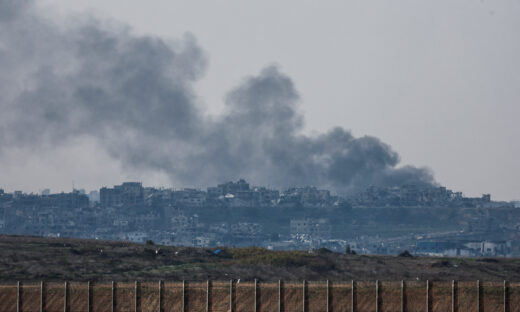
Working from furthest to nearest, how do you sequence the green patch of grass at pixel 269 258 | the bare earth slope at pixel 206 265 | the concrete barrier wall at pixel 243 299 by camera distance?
the green patch of grass at pixel 269 258 < the bare earth slope at pixel 206 265 < the concrete barrier wall at pixel 243 299

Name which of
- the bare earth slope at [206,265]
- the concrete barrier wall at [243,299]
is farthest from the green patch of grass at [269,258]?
the concrete barrier wall at [243,299]

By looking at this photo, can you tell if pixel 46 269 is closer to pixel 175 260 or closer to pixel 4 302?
pixel 175 260

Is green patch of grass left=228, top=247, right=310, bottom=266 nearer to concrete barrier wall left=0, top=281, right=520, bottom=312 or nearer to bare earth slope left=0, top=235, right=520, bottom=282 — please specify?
bare earth slope left=0, top=235, right=520, bottom=282

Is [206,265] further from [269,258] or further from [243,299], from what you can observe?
[243,299]

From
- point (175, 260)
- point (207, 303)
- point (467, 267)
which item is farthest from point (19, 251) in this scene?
point (207, 303)

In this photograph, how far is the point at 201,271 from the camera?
295 feet

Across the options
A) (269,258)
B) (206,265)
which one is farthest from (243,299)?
(269,258)

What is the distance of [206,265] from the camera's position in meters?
95.3

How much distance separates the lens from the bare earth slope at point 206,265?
3302 inches

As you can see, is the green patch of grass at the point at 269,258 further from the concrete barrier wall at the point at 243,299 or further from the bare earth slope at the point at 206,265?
the concrete barrier wall at the point at 243,299

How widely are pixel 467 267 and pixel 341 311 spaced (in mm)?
54631

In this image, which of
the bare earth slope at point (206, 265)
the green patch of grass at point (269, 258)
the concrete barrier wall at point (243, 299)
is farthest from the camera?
the green patch of grass at point (269, 258)

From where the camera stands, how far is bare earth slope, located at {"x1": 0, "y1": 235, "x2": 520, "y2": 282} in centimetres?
8388

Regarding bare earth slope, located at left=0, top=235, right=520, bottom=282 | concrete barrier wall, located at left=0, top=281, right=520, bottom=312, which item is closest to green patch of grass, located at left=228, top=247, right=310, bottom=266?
bare earth slope, located at left=0, top=235, right=520, bottom=282
